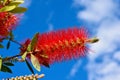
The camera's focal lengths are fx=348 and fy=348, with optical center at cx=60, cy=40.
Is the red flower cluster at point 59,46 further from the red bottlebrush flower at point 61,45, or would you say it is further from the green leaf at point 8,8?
the green leaf at point 8,8

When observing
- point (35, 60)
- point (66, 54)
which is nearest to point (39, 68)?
point (35, 60)

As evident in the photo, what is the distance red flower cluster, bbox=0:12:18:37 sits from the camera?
2199 millimetres

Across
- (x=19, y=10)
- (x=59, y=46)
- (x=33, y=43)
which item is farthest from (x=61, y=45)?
(x=19, y=10)

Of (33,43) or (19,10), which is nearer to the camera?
(33,43)

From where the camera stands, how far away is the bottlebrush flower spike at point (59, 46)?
224 cm

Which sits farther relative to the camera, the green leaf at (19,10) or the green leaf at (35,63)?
the green leaf at (19,10)

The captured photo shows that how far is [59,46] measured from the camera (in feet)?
7.42

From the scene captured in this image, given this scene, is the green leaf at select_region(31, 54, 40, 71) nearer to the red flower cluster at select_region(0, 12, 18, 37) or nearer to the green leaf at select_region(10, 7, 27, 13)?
the red flower cluster at select_region(0, 12, 18, 37)

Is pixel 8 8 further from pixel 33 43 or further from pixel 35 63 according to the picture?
pixel 35 63

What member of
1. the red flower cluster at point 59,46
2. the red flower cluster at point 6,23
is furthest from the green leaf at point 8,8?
the red flower cluster at point 59,46

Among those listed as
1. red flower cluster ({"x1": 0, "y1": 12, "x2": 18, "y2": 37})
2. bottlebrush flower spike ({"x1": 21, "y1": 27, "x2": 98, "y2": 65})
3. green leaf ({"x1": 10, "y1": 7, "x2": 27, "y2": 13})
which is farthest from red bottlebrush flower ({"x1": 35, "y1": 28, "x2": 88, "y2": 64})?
green leaf ({"x1": 10, "y1": 7, "x2": 27, "y2": 13})

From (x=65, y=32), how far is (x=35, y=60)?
271 mm

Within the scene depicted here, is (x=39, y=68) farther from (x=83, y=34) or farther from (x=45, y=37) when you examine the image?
(x=83, y=34)

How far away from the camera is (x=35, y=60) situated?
2266mm
